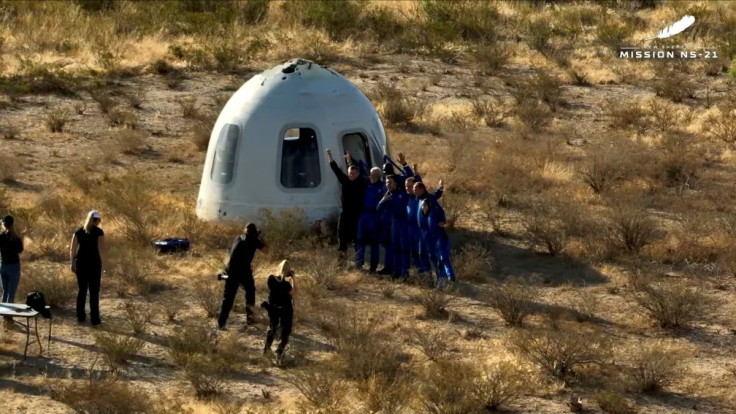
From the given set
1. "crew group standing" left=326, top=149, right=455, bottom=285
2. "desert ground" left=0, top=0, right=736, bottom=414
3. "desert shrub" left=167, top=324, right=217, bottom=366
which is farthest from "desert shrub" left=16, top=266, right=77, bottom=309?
"crew group standing" left=326, top=149, right=455, bottom=285

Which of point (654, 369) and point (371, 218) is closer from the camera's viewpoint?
point (654, 369)

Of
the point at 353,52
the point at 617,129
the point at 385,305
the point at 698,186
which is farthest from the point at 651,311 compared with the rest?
the point at 353,52

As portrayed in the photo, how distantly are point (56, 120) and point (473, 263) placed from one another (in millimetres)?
11517

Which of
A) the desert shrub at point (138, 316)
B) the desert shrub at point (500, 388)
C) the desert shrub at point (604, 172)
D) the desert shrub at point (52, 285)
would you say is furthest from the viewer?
the desert shrub at point (604, 172)

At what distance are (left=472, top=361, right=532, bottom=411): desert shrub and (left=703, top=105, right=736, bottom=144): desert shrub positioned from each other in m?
12.4

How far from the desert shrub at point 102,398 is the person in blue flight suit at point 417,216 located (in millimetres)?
4477

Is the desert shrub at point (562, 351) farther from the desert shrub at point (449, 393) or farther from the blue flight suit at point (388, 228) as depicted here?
the blue flight suit at point (388, 228)

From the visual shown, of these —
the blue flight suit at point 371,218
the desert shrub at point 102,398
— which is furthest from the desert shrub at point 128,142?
the desert shrub at point 102,398

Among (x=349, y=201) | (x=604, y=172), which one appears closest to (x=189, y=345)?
(x=349, y=201)

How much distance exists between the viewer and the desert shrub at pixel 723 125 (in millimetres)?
23516

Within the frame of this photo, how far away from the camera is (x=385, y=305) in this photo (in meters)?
15.2

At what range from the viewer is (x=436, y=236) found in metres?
15.4

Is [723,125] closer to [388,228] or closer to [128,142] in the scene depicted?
[388,228]

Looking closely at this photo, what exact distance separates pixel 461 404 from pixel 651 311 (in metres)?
3.76
